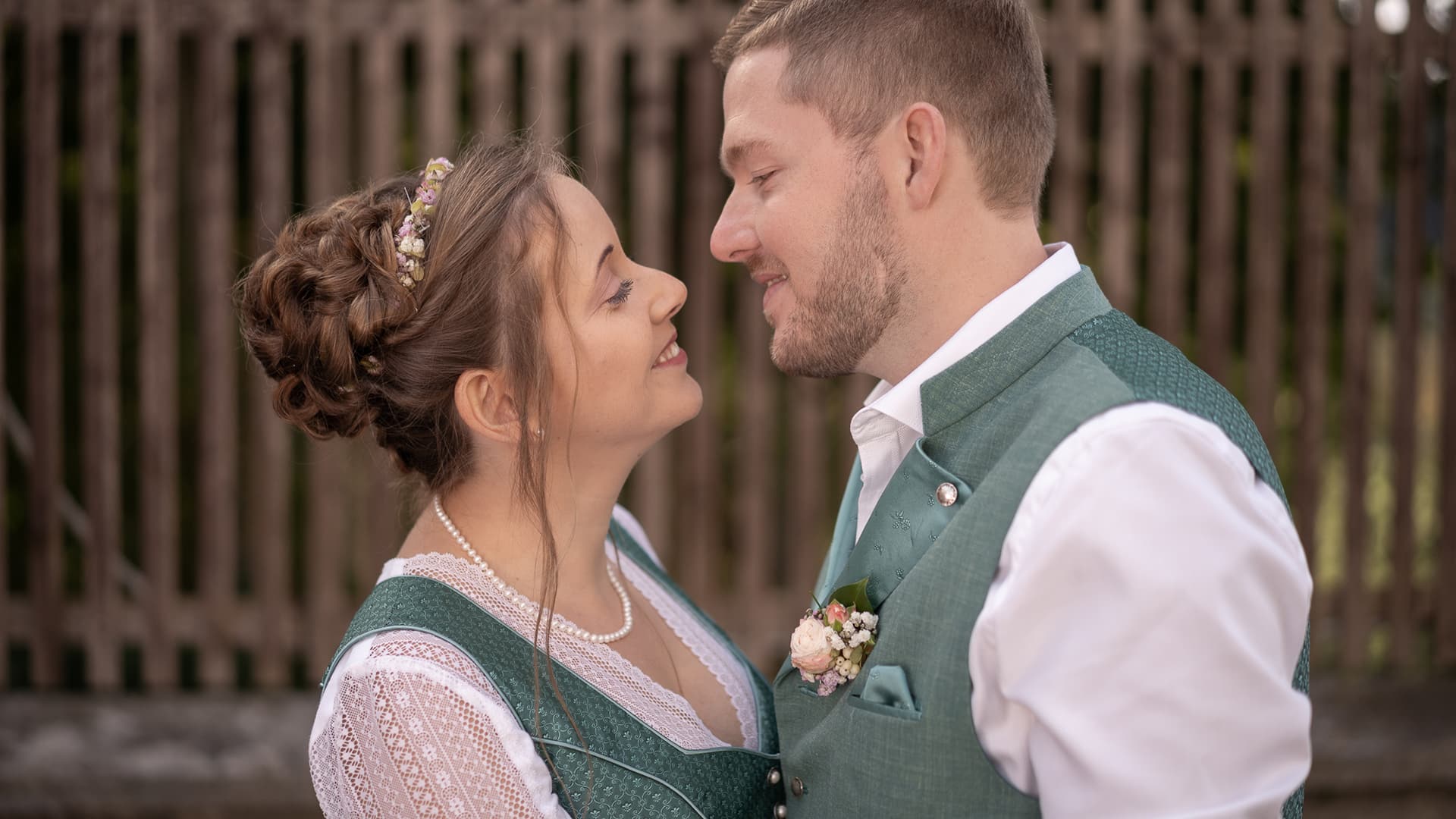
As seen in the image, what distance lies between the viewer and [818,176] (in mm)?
2033

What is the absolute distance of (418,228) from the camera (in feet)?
6.98

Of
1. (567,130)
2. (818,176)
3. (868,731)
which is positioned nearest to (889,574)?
(868,731)

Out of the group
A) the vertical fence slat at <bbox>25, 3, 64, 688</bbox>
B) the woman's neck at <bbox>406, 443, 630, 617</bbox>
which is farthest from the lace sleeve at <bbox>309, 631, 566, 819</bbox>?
the vertical fence slat at <bbox>25, 3, 64, 688</bbox>

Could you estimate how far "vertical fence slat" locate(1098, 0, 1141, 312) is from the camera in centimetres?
422

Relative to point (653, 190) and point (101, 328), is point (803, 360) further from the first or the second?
point (101, 328)

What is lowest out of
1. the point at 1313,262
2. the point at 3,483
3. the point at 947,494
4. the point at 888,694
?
the point at 3,483

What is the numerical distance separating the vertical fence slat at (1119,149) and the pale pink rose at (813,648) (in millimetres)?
2730

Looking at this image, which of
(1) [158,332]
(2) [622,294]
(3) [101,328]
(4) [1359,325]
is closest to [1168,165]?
(4) [1359,325]

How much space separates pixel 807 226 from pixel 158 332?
2.79 m

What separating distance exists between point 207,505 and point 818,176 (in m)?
2.81

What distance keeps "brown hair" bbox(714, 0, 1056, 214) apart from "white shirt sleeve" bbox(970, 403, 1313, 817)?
23.6 inches

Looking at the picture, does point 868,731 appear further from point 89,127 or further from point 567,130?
point 89,127

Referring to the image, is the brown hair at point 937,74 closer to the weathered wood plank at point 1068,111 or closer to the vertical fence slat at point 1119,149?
the weathered wood plank at point 1068,111

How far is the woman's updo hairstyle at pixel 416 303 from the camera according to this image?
82.3 inches
